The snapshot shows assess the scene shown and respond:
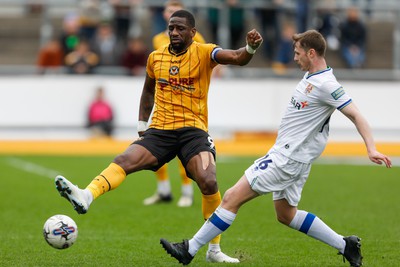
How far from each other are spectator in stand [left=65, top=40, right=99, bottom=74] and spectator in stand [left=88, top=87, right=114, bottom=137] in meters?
1.01

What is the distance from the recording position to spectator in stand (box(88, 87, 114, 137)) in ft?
77.1

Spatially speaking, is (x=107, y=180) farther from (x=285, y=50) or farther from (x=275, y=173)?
(x=285, y=50)

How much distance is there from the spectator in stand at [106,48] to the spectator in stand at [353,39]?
21.0 feet

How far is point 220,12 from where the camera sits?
82.6ft

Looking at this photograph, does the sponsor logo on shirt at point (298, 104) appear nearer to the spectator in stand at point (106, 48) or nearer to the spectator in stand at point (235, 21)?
the spectator in stand at point (235, 21)

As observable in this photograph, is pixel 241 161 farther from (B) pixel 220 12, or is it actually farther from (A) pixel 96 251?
(A) pixel 96 251

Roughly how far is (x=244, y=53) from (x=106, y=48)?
16.4 metres

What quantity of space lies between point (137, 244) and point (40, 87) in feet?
47.9

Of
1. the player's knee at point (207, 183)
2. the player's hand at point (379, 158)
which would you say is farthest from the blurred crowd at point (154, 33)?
the player's hand at point (379, 158)

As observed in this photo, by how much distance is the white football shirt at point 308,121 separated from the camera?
830cm

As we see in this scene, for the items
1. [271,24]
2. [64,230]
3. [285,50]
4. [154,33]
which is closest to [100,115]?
[154,33]

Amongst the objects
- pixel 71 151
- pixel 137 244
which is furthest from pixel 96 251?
pixel 71 151

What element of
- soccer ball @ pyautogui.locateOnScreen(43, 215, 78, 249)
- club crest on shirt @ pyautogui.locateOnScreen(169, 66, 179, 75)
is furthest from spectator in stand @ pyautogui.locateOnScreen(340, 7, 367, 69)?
soccer ball @ pyautogui.locateOnScreen(43, 215, 78, 249)

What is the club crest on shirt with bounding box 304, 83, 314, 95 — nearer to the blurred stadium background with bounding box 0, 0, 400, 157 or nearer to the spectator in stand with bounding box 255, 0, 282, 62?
the blurred stadium background with bounding box 0, 0, 400, 157
